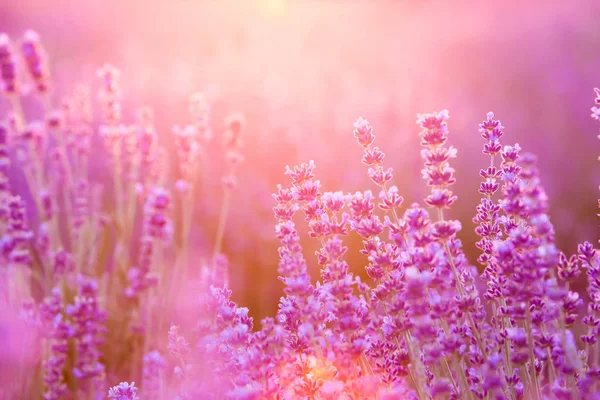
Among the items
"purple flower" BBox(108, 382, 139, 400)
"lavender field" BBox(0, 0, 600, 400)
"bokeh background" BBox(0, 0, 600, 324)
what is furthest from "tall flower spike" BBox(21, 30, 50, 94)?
"bokeh background" BBox(0, 0, 600, 324)


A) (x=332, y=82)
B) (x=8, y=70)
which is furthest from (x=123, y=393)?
(x=332, y=82)

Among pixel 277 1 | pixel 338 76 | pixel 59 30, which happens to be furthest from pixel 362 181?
pixel 59 30

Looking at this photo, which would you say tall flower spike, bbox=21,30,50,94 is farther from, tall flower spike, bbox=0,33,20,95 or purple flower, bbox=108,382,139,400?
purple flower, bbox=108,382,139,400

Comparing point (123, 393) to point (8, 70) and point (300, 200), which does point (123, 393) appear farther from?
point (8, 70)

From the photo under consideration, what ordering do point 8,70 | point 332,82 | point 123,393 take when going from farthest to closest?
point 332,82 < point 8,70 < point 123,393

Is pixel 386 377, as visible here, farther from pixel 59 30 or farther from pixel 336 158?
pixel 59 30

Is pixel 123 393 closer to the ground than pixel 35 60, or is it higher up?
closer to the ground

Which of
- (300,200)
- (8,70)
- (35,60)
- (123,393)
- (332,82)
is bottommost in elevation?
(123,393)
